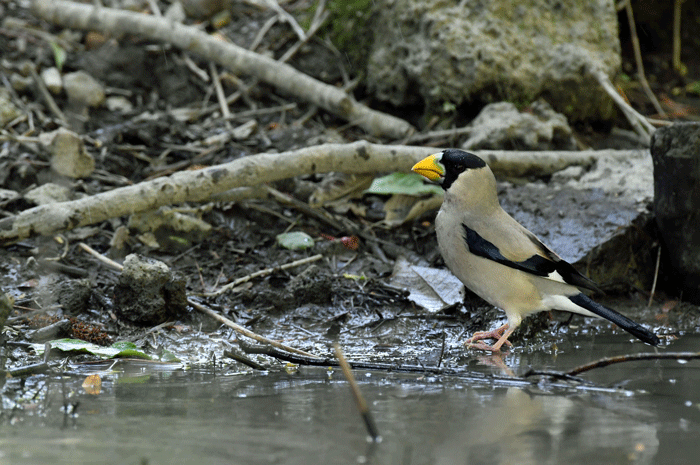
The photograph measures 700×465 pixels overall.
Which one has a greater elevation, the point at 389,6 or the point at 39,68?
the point at 389,6

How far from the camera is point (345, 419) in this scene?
9.53 feet

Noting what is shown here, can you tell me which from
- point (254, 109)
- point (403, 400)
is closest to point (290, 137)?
point (254, 109)

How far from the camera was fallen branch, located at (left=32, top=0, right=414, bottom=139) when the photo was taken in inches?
275

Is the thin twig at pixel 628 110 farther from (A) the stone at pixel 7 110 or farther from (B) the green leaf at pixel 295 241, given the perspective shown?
(A) the stone at pixel 7 110

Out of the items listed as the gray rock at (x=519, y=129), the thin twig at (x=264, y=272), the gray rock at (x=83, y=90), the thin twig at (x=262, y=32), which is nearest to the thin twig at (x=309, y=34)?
the thin twig at (x=262, y=32)

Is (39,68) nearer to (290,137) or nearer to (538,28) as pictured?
(290,137)

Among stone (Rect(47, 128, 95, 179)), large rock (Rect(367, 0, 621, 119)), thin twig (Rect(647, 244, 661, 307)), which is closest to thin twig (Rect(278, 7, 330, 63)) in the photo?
large rock (Rect(367, 0, 621, 119))

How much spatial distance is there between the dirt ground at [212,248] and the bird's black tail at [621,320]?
37 cm

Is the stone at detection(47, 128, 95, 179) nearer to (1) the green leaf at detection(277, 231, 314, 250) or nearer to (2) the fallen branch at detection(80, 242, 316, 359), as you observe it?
(2) the fallen branch at detection(80, 242, 316, 359)

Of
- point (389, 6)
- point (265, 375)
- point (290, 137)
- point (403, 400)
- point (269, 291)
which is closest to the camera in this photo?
point (403, 400)

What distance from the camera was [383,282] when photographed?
5.14 metres

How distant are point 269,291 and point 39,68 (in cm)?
422

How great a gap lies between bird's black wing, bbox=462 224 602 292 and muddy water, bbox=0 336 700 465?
724mm

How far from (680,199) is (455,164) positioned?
162cm
